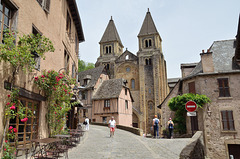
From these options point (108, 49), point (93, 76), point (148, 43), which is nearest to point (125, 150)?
point (93, 76)

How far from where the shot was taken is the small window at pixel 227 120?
54.9 ft

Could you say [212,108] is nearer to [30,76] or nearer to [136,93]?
[30,76]

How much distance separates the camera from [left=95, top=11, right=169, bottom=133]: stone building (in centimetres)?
4128

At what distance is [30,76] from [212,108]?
593 inches

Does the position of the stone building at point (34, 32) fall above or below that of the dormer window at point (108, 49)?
below

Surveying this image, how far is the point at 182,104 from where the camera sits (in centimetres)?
1839

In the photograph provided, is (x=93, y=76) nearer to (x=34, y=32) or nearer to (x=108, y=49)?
(x=108, y=49)

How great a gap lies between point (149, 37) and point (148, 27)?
314 cm

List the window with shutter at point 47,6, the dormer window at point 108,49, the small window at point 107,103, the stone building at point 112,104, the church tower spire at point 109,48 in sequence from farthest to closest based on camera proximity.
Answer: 1. the dormer window at point 108,49
2. the church tower spire at point 109,48
3. the small window at point 107,103
4. the stone building at point 112,104
5. the window with shutter at point 47,6

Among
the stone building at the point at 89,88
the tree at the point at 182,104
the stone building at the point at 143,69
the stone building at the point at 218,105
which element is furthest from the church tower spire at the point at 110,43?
the stone building at the point at 218,105

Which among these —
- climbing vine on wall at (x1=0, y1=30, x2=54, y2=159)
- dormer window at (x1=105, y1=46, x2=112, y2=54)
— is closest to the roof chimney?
climbing vine on wall at (x1=0, y1=30, x2=54, y2=159)

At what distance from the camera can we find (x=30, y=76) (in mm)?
7473

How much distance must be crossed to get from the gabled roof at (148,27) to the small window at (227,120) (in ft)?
108

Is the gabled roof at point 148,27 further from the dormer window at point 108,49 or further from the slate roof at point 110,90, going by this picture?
the slate roof at point 110,90
